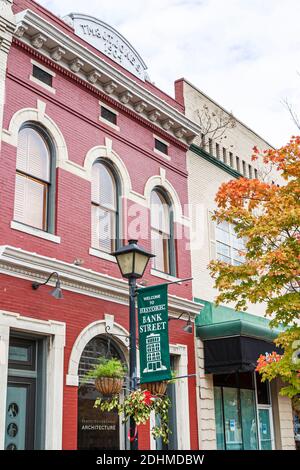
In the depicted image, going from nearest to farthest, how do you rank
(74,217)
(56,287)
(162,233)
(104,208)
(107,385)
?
(56,287), (107,385), (74,217), (104,208), (162,233)

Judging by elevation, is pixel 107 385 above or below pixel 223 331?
below

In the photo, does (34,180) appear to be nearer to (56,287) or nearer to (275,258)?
(56,287)

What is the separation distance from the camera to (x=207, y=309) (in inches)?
658

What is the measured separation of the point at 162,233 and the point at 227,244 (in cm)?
341

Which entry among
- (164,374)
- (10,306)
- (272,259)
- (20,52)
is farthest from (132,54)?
(164,374)

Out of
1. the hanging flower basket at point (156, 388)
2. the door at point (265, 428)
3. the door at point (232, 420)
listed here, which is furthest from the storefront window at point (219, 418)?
the hanging flower basket at point (156, 388)

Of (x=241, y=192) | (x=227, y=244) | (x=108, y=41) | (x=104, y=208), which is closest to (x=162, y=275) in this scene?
(x=104, y=208)

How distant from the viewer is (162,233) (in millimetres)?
16141

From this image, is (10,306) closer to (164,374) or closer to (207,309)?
(164,374)

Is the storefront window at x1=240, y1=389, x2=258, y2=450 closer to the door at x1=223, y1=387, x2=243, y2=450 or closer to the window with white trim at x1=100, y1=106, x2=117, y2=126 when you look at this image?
the door at x1=223, y1=387, x2=243, y2=450

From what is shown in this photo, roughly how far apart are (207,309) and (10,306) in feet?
22.8

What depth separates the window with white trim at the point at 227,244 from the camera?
18391 mm

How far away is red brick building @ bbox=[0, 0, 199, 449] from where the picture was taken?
1151cm
